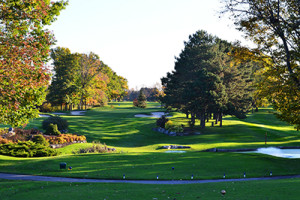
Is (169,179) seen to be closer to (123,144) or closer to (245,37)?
(245,37)

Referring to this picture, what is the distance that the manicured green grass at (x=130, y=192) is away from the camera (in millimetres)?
11312

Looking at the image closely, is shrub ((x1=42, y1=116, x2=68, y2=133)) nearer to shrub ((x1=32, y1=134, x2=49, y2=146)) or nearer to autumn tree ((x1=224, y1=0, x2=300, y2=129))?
shrub ((x1=32, y1=134, x2=49, y2=146))

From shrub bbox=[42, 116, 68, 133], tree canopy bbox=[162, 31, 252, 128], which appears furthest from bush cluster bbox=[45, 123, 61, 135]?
tree canopy bbox=[162, 31, 252, 128]

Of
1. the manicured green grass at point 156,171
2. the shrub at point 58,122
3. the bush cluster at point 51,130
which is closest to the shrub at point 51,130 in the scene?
the bush cluster at point 51,130

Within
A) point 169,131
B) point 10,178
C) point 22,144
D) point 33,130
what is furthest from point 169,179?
point 169,131

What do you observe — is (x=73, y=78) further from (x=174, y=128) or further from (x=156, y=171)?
(x=156, y=171)

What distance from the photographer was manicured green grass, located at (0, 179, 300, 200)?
11.3m

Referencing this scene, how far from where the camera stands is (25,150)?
26.9 metres

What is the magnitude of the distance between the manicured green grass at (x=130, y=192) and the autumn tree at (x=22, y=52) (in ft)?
16.7

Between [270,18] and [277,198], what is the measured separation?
15479 millimetres

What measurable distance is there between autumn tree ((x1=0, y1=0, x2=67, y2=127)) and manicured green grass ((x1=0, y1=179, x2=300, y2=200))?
508 centimetres

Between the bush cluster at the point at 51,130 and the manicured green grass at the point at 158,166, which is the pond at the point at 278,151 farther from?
the bush cluster at the point at 51,130

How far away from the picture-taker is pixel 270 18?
71.9 ft

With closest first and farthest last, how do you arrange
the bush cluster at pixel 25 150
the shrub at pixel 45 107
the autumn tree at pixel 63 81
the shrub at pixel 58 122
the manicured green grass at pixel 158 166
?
the manicured green grass at pixel 158 166, the bush cluster at pixel 25 150, the shrub at pixel 58 122, the autumn tree at pixel 63 81, the shrub at pixel 45 107
